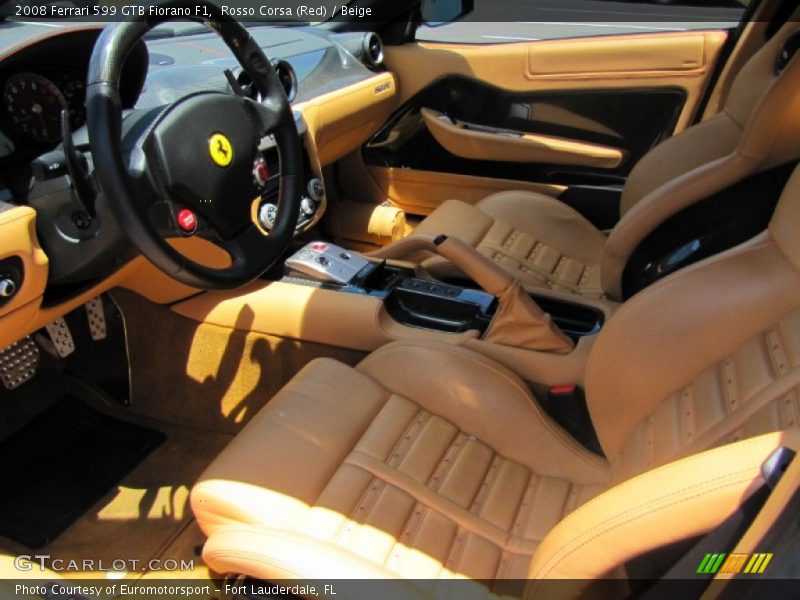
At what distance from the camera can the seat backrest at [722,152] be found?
150 cm

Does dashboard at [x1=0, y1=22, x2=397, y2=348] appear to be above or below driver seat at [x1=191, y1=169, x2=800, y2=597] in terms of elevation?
above

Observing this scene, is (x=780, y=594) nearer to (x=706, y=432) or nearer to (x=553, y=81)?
(x=706, y=432)

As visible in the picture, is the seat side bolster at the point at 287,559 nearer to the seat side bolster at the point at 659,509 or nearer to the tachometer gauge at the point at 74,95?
the seat side bolster at the point at 659,509

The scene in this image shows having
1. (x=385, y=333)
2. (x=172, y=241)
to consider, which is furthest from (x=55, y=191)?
(x=385, y=333)

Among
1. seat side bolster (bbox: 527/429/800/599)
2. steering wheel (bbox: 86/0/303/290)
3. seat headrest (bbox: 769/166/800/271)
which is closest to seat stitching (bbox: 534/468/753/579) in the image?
seat side bolster (bbox: 527/429/800/599)

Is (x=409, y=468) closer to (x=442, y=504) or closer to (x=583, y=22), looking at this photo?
(x=442, y=504)

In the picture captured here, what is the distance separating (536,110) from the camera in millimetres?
2588

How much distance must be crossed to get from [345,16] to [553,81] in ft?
→ 2.56

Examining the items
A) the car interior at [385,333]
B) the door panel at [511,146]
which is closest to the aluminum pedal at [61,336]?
the car interior at [385,333]

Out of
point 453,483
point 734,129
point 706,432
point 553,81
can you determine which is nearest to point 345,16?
point 553,81

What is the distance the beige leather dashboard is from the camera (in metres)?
1.24

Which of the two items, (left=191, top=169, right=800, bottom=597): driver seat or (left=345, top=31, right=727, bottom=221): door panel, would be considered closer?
(left=191, top=169, right=800, bottom=597): driver seat

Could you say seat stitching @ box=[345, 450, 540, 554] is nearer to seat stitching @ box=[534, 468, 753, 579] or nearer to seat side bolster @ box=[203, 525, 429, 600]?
seat side bolster @ box=[203, 525, 429, 600]

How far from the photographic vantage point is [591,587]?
37.1 inches
